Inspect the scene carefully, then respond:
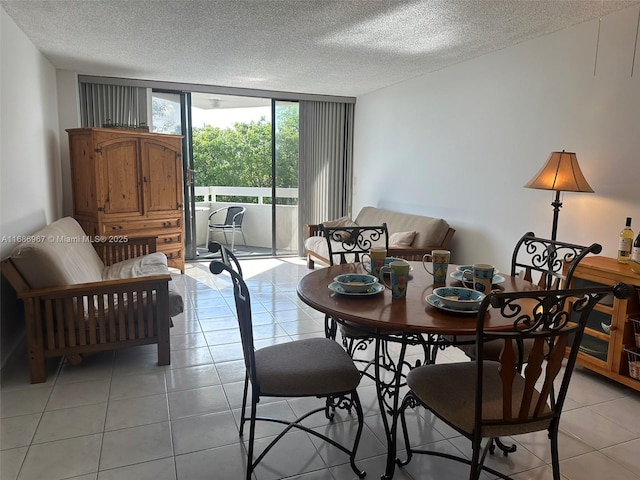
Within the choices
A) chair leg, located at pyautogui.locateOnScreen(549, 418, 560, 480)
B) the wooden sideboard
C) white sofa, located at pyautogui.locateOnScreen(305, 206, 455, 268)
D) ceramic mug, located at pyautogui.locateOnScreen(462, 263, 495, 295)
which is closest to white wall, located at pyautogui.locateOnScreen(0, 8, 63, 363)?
white sofa, located at pyautogui.locateOnScreen(305, 206, 455, 268)

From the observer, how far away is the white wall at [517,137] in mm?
2947

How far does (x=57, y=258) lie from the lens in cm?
270

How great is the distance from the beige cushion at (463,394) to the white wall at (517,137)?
1.86m

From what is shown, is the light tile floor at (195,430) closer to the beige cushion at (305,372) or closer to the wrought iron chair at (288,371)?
the wrought iron chair at (288,371)

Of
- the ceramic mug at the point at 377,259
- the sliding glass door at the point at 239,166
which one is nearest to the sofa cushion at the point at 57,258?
the ceramic mug at the point at 377,259

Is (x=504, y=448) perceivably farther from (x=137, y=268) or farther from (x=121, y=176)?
(x=121, y=176)

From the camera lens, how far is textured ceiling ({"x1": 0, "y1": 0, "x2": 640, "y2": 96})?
2.91m

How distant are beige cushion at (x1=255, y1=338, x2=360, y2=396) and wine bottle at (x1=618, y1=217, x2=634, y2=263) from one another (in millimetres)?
1911

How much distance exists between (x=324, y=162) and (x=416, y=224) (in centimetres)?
232

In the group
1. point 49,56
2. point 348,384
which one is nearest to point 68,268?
point 348,384

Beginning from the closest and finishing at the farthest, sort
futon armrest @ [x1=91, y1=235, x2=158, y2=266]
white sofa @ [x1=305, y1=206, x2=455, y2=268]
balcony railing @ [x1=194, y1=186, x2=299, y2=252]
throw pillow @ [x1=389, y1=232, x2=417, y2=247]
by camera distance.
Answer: futon armrest @ [x1=91, y1=235, x2=158, y2=266] → white sofa @ [x1=305, y1=206, x2=455, y2=268] → throw pillow @ [x1=389, y1=232, x2=417, y2=247] → balcony railing @ [x1=194, y1=186, x2=299, y2=252]

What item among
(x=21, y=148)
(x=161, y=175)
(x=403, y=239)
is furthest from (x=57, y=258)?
(x=403, y=239)

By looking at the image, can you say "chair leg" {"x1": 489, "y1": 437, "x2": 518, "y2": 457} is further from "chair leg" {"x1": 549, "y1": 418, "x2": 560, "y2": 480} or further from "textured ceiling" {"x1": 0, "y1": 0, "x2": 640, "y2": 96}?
"textured ceiling" {"x1": 0, "y1": 0, "x2": 640, "y2": 96}

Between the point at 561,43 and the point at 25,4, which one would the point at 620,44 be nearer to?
the point at 561,43
